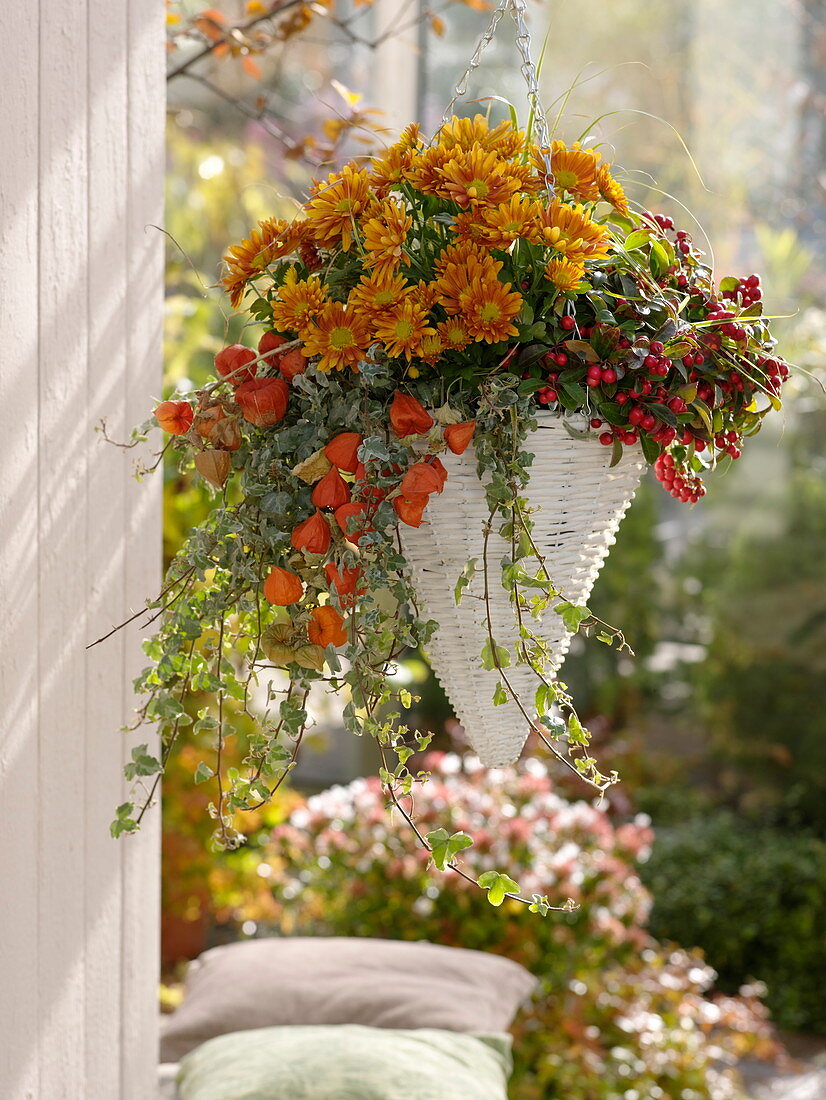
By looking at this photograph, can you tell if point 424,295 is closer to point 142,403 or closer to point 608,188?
point 608,188

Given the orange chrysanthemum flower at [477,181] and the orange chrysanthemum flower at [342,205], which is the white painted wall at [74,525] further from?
the orange chrysanthemum flower at [477,181]

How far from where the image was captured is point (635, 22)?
4.20 metres

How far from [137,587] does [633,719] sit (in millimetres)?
3248

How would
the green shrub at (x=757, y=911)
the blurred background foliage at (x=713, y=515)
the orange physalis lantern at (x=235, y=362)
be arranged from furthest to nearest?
1. the blurred background foliage at (x=713, y=515)
2. the green shrub at (x=757, y=911)
3. the orange physalis lantern at (x=235, y=362)

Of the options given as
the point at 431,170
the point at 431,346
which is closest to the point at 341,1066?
the point at 431,346

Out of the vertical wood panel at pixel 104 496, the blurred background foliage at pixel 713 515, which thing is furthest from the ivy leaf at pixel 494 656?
the blurred background foliage at pixel 713 515

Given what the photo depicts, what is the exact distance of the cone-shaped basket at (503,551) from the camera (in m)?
0.92

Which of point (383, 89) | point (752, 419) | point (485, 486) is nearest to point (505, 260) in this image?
point (485, 486)

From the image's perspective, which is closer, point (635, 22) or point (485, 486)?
point (485, 486)

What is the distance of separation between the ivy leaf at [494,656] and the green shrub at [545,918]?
1.77 m

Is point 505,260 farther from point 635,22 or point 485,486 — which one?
point 635,22

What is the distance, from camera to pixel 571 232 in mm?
850

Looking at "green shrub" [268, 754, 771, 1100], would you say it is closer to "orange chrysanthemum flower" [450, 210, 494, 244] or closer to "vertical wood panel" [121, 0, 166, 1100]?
"vertical wood panel" [121, 0, 166, 1100]

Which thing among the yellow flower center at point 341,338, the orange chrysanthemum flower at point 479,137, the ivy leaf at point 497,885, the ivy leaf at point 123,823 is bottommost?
the ivy leaf at point 497,885
